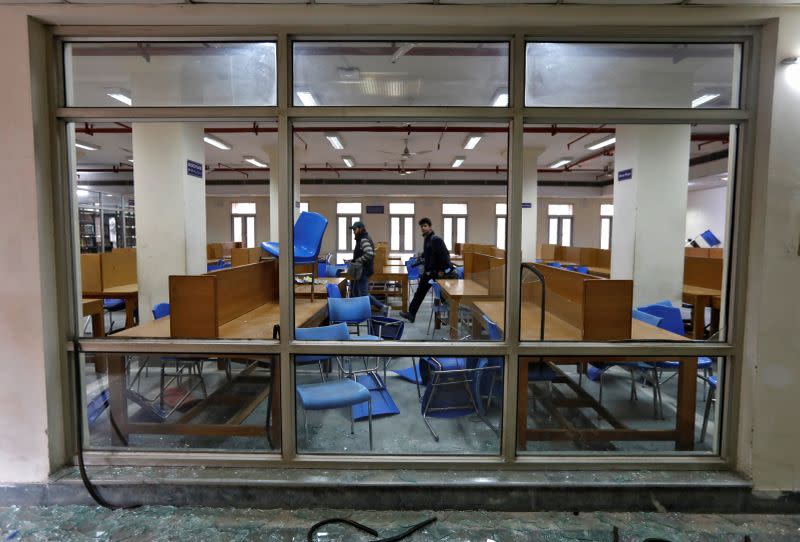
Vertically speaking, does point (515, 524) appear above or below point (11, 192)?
below

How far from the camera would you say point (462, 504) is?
2.17 meters

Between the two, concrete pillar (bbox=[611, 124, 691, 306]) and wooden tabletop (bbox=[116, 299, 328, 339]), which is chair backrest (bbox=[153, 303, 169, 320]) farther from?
concrete pillar (bbox=[611, 124, 691, 306])

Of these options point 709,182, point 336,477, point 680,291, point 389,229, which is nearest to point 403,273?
point 680,291

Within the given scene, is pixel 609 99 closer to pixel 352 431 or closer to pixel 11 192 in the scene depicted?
pixel 352 431

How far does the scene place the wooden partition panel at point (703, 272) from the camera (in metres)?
5.29

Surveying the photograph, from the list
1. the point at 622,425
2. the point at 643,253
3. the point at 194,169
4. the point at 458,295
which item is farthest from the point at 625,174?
the point at 194,169

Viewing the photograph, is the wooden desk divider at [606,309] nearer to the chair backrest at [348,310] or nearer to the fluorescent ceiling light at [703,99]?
the fluorescent ceiling light at [703,99]

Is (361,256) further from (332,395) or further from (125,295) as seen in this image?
(332,395)

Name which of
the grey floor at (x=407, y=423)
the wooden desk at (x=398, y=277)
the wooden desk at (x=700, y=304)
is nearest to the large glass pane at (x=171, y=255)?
the grey floor at (x=407, y=423)

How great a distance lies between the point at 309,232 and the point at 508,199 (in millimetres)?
1653

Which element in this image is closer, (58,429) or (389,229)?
(58,429)

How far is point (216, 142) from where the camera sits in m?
8.49

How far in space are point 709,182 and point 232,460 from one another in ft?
43.9

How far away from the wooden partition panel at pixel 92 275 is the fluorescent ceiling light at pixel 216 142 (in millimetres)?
3631
